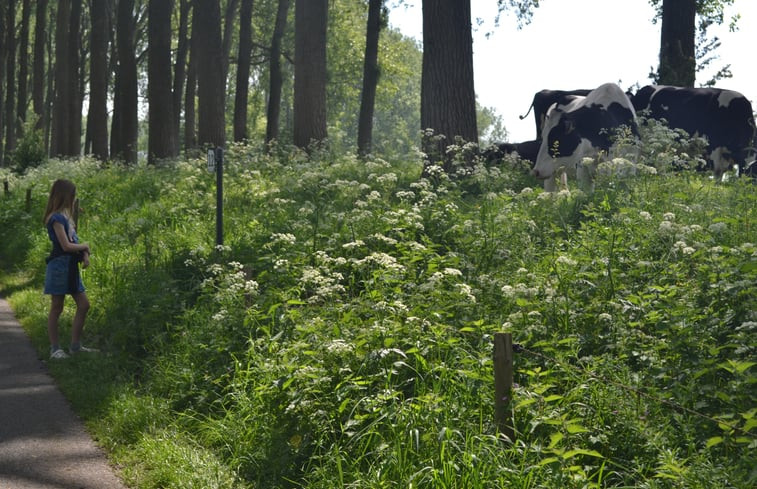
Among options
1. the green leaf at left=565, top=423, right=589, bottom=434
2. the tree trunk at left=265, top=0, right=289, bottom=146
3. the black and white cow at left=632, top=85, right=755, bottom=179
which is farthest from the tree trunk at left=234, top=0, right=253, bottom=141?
the green leaf at left=565, top=423, right=589, bottom=434

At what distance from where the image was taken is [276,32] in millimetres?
31125

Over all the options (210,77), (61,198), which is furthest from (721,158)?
(61,198)

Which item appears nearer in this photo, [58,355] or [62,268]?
[58,355]

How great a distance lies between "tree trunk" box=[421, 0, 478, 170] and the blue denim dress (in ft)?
19.3

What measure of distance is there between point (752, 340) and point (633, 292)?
1636 millimetres

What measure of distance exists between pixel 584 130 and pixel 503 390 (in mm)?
9595

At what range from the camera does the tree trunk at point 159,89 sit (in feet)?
72.0

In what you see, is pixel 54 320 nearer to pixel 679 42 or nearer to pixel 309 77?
pixel 309 77

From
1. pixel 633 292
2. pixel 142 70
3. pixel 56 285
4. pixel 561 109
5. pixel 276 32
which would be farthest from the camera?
pixel 142 70

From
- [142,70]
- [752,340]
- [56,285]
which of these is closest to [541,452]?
[752,340]

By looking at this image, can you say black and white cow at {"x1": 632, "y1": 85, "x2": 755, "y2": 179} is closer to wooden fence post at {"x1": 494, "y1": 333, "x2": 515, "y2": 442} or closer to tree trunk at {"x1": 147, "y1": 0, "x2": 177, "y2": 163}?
tree trunk at {"x1": 147, "y1": 0, "x2": 177, "y2": 163}

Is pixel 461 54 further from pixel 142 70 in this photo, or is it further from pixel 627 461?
pixel 142 70

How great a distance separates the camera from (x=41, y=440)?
648 centimetres

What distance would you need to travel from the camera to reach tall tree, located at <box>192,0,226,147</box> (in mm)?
20922
